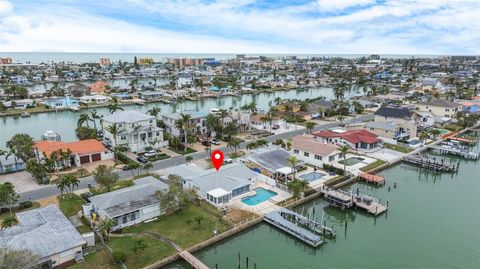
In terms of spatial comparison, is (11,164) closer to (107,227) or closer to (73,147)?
(73,147)

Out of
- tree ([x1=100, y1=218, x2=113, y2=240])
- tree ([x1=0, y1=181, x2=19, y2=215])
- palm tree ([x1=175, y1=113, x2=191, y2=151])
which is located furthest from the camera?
palm tree ([x1=175, y1=113, x2=191, y2=151])

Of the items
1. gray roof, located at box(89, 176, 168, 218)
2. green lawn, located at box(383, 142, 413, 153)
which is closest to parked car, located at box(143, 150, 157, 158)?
gray roof, located at box(89, 176, 168, 218)

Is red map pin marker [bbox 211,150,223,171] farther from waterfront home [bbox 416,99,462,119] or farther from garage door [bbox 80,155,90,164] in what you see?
waterfront home [bbox 416,99,462,119]

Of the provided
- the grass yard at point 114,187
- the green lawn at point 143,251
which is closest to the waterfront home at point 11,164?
the grass yard at point 114,187

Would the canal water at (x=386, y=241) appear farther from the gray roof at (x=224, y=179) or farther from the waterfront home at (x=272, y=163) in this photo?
the gray roof at (x=224, y=179)

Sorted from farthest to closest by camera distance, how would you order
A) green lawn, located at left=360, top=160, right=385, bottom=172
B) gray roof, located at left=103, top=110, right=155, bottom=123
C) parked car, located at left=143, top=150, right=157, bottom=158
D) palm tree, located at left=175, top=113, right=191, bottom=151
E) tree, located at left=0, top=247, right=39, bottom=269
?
palm tree, located at left=175, top=113, right=191, bottom=151, gray roof, located at left=103, top=110, right=155, bottom=123, parked car, located at left=143, top=150, right=157, bottom=158, green lawn, located at left=360, top=160, right=385, bottom=172, tree, located at left=0, top=247, right=39, bottom=269

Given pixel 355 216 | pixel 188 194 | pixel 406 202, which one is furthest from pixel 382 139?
pixel 188 194
